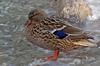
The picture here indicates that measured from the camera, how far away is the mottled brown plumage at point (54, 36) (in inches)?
241

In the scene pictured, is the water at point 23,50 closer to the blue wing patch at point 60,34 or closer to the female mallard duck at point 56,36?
the female mallard duck at point 56,36


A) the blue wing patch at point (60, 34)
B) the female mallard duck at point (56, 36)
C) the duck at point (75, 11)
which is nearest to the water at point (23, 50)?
the duck at point (75, 11)


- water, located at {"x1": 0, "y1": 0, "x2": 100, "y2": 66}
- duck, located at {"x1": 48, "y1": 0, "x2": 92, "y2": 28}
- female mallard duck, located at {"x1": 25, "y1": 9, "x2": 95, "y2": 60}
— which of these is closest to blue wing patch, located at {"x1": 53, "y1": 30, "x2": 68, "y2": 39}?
female mallard duck, located at {"x1": 25, "y1": 9, "x2": 95, "y2": 60}

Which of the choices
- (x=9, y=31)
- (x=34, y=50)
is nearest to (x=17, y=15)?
(x=9, y=31)

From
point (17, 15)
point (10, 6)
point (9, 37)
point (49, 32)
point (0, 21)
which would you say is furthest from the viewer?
point (10, 6)

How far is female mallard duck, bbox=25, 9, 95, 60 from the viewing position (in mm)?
6121

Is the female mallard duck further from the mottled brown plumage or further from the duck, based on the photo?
the duck

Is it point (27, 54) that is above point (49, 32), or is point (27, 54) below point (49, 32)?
below

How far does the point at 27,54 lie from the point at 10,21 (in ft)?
6.49

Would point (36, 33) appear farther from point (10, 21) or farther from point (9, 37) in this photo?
point (10, 21)

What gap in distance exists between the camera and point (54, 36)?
6.18m

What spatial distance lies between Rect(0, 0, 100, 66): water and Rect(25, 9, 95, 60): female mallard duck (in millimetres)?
306

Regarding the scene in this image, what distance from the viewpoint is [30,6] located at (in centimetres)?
998

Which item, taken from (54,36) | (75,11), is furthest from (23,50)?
(75,11)
